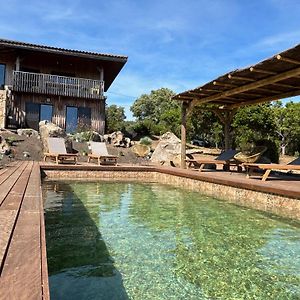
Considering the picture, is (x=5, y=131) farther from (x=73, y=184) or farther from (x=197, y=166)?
(x=197, y=166)

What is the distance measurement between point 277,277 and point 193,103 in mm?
9357

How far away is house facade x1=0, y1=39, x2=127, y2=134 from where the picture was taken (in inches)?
733

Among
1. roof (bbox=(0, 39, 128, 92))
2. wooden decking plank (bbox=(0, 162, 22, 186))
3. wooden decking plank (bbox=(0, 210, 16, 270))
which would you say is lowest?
wooden decking plank (bbox=(0, 210, 16, 270))

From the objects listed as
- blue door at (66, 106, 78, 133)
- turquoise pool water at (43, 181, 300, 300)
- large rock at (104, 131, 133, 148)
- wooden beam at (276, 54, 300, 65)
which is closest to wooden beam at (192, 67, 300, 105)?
wooden beam at (276, 54, 300, 65)

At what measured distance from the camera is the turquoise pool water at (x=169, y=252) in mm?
2904

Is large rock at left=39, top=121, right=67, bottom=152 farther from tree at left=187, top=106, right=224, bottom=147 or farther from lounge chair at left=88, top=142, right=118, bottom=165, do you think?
tree at left=187, top=106, right=224, bottom=147

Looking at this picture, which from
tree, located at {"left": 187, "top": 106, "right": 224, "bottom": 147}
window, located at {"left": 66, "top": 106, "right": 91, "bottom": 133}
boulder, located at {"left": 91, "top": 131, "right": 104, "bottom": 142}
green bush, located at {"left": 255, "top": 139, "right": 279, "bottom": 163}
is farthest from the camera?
tree, located at {"left": 187, "top": 106, "right": 224, "bottom": 147}

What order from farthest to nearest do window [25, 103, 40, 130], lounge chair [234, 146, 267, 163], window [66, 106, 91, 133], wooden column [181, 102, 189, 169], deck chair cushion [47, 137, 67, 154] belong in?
window [66, 106, 91, 133] < window [25, 103, 40, 130] < deck chair cushion [47, 137, 67, 154] < wooden column [181, 102, 189, 169] < lounge chair [234, 146, 267, 163]

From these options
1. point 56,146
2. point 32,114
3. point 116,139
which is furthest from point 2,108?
point 56,146

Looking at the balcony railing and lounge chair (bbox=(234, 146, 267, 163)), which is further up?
the balcony railing

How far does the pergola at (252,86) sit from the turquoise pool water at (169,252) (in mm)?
3276

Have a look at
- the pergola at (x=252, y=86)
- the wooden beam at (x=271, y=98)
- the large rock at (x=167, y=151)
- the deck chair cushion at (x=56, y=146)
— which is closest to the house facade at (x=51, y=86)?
the large rock at (x=167, y=151)

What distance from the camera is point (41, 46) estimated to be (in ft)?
60.9

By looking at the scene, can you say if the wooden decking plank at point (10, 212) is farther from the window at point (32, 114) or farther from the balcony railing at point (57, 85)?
the window at point (32, 114)
